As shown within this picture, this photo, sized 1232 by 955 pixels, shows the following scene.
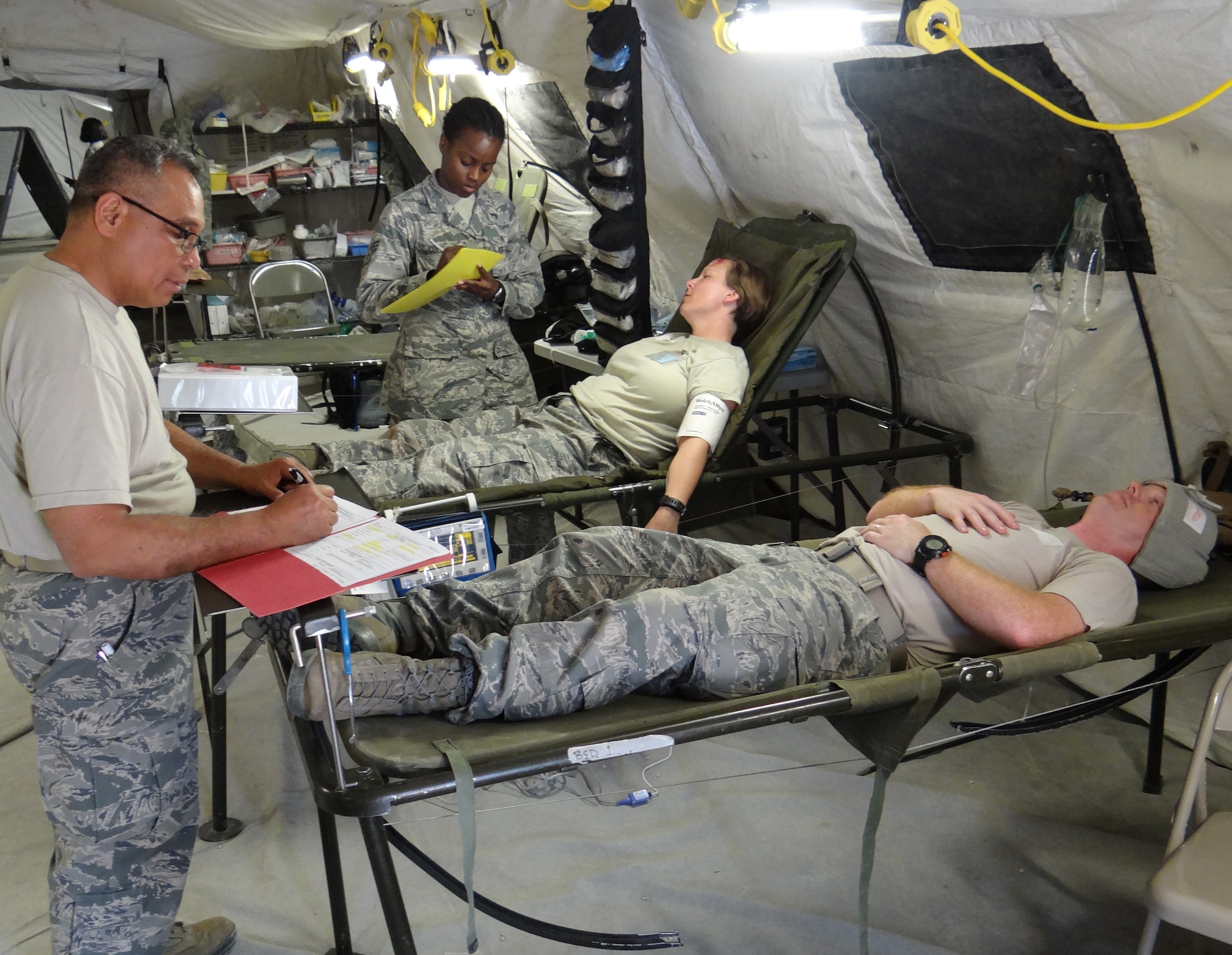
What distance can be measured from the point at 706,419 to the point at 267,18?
3.39m

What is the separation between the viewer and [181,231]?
129 cm

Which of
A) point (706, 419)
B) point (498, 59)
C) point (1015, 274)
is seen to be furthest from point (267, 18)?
point (1015, 274)

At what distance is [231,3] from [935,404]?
3.39 meters

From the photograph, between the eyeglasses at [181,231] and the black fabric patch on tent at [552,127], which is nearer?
the eyeglasses at [181,231]

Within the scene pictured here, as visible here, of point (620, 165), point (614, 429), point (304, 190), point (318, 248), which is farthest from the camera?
point (318, 248)

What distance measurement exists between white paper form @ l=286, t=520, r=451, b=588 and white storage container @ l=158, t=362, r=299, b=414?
31.8 inches

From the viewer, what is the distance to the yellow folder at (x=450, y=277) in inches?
105

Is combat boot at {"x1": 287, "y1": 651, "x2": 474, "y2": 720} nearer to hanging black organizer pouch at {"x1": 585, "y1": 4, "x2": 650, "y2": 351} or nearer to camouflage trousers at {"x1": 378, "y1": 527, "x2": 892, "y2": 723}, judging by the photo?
camouflage trousers at {"x1": 378, "y1": 527, "x2": 892, "y2": 723}

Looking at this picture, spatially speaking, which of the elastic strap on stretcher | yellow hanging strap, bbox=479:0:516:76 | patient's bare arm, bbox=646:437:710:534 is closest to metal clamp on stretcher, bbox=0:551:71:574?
the elastic strap on stretcher

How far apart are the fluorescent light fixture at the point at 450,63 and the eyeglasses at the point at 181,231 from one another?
2692mm

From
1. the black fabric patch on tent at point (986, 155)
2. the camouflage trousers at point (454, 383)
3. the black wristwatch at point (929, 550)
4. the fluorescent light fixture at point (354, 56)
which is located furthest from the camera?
the fluorescent light fixture at point (354, 56)

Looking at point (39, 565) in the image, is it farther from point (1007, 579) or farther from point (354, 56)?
point (354, 56)

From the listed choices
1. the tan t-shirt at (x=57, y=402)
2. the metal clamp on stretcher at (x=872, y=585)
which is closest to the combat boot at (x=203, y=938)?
the tan t-shirt at (x=57, y=402)

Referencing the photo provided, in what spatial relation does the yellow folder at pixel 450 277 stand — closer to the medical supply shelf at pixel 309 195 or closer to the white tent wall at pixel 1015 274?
the white tent wall at pixel 1015 274
